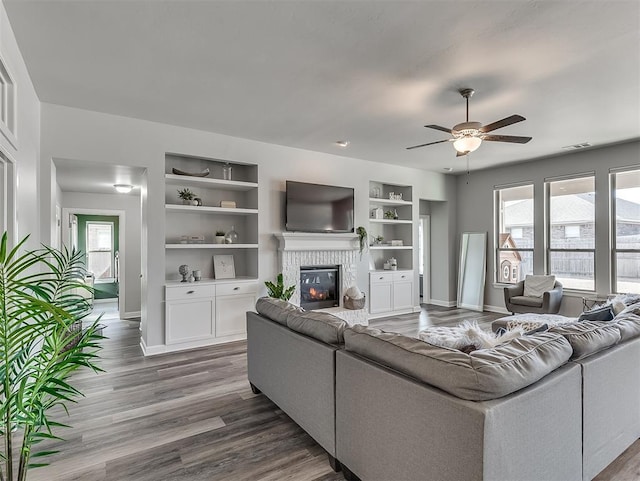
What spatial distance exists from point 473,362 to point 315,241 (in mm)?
4288

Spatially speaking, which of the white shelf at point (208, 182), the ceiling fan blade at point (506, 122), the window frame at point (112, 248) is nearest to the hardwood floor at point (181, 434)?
the white shelf at point (208, 182)

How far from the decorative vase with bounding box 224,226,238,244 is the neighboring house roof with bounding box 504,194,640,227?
5.22m

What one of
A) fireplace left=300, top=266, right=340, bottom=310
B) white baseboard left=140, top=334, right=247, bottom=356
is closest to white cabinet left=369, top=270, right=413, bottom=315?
fireplace left=300, top=266, right=340, bottom=310

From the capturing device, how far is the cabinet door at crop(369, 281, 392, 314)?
637cm

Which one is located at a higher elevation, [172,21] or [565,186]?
[172,21]

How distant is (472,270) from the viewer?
7.22 metres

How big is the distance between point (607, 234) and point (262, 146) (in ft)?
17.9

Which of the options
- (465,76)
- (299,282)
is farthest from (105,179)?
(465,76)

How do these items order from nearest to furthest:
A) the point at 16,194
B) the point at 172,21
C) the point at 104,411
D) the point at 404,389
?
1. the point at 404,389
2. the point at 172,21
3. the point at 16,194
4. the point at 104,411

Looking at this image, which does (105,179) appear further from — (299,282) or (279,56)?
(279,56)

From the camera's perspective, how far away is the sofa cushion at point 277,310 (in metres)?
2.66

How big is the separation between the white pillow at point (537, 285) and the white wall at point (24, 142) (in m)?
6.72

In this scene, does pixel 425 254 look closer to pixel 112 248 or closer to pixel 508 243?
pixel 508 243

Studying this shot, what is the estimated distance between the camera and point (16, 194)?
8.58 feet
